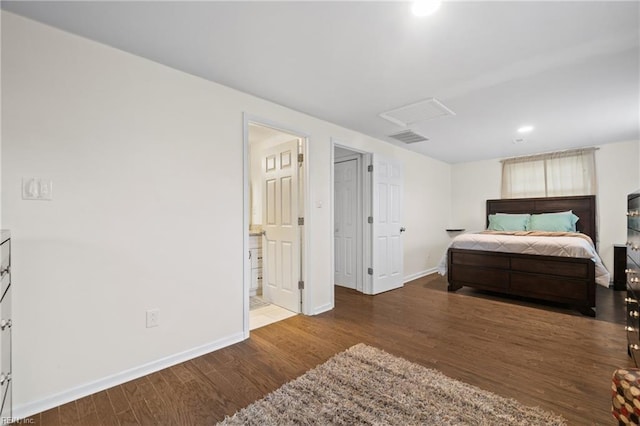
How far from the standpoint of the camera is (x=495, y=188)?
5.61 metres

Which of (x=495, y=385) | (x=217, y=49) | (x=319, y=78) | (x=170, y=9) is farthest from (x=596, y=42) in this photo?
(x=170, y=9)

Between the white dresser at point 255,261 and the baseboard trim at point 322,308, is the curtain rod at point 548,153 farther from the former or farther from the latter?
the white dresser at point 255,261

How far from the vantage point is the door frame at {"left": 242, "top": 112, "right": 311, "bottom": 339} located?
101 inches

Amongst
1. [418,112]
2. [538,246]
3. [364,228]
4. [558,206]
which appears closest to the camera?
[418,112]

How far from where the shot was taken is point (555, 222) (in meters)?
4.64

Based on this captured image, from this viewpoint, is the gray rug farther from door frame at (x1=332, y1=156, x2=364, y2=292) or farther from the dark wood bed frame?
the dark wood bed frame

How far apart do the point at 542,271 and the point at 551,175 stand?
240cm

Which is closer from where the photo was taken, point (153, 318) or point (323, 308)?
point (153, 318)

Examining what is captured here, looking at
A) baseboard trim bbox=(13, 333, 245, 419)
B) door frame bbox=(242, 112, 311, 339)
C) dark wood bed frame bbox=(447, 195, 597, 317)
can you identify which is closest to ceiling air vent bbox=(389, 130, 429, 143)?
door frame bbox=(242, 112, 311, 339)

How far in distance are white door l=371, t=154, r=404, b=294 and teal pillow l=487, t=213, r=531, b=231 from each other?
6.58 feet

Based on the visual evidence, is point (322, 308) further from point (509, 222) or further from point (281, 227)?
point (509, 222)

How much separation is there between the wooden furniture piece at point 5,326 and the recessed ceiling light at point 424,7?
93.7 inches

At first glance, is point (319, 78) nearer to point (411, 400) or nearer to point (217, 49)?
point (217, 49)

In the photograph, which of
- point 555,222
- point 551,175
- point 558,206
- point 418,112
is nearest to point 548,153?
point 551,175
